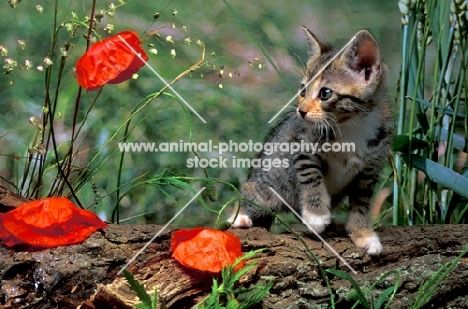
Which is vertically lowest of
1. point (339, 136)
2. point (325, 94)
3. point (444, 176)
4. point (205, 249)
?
point (205, 249)

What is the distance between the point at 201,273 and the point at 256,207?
0.41 m

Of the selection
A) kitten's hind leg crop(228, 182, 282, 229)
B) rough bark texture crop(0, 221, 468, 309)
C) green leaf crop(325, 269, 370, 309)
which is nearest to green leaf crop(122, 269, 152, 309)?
rough bark texture crop(0, 221, 468, 309)

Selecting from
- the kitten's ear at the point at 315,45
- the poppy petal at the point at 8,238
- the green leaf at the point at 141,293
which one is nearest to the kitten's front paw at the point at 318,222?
the kitten's ear at the point at 315,45

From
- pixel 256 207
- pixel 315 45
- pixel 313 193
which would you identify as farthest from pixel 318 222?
pixel 315 45

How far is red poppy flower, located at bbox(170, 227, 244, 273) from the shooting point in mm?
1356

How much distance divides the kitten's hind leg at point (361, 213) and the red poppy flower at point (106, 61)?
2.16ft

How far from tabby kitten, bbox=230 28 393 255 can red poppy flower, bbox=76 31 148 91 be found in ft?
1.38

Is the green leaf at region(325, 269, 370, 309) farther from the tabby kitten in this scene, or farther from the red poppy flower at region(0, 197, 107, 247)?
the red poppy flower at region(0, 197, 107, 247)

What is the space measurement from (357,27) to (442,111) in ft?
1.56

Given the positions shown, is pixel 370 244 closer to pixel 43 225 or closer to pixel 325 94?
pixel 325 94

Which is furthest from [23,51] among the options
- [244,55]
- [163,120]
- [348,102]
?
[348,102]

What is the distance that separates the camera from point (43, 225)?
1.38 m

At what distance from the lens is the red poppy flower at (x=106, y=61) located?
58.6 inches

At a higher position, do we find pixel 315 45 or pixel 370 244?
pixel 315 45
